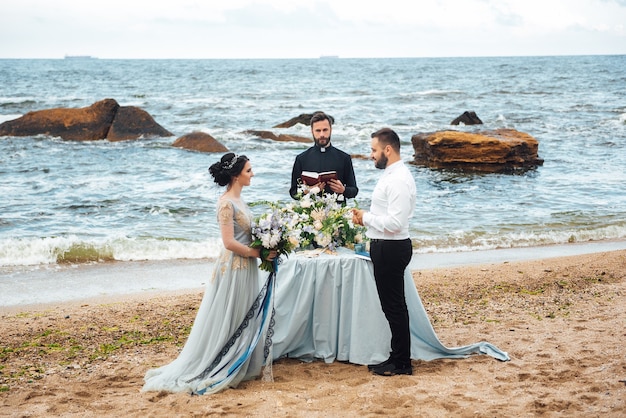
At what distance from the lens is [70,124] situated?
26109 mm

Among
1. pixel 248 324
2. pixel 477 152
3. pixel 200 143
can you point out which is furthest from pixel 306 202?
pixel 200 143

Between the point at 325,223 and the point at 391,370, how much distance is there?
1.37 meters

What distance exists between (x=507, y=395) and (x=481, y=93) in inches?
1926

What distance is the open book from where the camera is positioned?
6.39 metres

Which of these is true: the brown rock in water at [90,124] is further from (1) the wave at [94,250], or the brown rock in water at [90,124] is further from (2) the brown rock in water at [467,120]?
(1) the wave at [94,250]

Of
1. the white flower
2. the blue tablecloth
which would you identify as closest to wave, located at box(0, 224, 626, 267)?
the blue tablecloth

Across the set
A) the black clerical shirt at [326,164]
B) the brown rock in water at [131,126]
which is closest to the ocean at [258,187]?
the brown rock in water at [131,126]

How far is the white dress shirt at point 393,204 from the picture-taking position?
17.5 ft

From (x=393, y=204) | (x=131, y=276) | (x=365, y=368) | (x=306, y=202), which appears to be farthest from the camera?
(x=131, y=276)

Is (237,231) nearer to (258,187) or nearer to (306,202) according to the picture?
(306,202)

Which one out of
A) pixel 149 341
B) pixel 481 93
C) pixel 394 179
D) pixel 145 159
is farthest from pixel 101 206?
pixel 481 93

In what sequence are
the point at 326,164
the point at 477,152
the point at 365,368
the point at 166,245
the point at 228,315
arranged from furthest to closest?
the point at 477,152
the point at 166,245
the point at 326,164
the point at 365,368
the point at 228,315

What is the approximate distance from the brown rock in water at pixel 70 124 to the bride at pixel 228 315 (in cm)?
2179

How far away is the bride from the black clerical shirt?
1.18 metres
